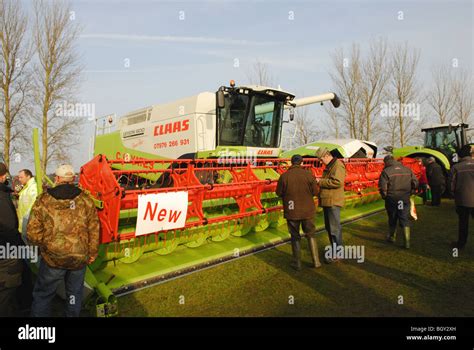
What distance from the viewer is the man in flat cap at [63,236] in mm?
2900

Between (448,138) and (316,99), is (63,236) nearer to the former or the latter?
(316,99)

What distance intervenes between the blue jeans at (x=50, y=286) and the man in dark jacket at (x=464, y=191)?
499cm

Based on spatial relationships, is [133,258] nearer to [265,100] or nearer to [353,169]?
[265,100]

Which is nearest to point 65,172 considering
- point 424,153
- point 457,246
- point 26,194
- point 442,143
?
point 26,194

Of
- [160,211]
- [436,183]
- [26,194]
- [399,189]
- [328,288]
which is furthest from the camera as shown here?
[436,183]

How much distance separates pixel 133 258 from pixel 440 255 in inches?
167

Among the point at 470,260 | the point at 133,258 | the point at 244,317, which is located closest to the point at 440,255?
the point at 470,260

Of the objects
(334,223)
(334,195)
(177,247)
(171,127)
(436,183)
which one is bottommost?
(177,247)

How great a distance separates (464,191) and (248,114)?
4.25 m

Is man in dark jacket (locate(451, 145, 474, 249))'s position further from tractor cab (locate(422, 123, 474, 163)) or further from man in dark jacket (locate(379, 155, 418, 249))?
tractor cab (locate(422, 123, 474, 163))

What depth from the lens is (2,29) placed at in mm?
15242

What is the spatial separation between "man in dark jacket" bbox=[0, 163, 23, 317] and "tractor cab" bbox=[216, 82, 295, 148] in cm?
461

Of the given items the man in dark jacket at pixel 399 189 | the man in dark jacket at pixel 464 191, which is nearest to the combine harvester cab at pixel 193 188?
the man in dark jacket at pixel 399 189

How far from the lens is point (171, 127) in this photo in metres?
8.22
